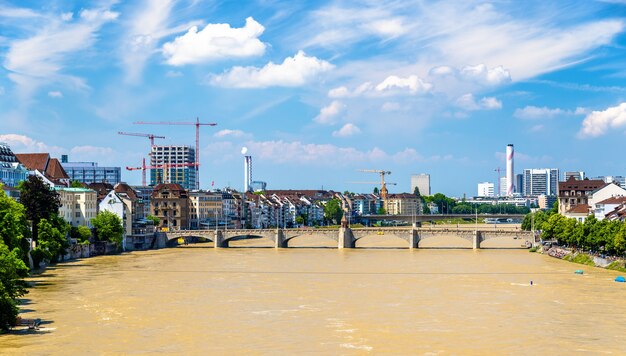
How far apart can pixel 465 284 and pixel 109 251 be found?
155ft

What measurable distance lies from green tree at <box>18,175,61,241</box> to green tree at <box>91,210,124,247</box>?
54.9 ft

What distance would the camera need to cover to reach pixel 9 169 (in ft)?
314

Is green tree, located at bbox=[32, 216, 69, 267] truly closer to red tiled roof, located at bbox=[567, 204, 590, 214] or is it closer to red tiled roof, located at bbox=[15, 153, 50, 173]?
red tiled roof, located at bbox=[15, 153, 50, 173]

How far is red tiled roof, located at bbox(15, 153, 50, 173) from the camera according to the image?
11669cm

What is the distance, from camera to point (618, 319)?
146ft

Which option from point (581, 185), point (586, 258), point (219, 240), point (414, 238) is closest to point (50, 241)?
point (219, 240)

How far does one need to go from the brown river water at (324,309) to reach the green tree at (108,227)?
15615 mm

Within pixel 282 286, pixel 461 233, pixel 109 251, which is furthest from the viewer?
pixel 461 233

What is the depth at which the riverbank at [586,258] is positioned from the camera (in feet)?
229

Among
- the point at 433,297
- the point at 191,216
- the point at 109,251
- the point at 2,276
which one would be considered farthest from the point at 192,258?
the point at 191,216

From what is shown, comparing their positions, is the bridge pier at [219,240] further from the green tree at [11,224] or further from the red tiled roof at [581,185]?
the red tiled roof at [581,185]

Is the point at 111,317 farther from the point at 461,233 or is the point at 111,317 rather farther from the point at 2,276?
the point at 461,233

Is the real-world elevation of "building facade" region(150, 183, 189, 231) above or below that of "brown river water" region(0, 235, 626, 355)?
above

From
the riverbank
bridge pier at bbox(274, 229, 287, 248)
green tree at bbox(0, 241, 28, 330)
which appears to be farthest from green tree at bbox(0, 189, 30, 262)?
bridge pier at bbox(274, 229, 287, 248)
